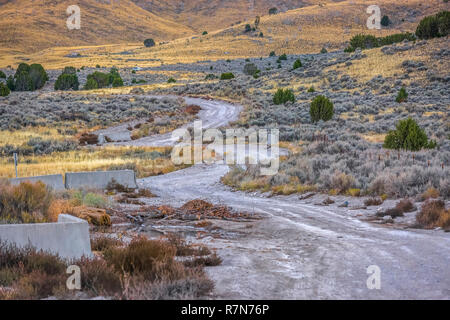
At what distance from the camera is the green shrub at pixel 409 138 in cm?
2245

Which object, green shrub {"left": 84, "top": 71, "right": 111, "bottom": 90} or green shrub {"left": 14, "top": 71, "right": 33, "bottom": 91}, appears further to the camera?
green shrub {"left": 84, "top": 71, "right": 111, "bottom": 90}

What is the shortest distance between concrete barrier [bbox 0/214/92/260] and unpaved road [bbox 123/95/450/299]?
222 cm

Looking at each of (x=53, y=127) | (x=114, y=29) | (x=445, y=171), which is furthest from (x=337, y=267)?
(x=114, y=29)

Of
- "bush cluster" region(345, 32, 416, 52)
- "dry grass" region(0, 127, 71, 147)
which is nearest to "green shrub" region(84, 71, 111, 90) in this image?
"dry grass" region(0, 127, 71, 147)

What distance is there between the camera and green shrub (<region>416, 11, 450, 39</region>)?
205 ft

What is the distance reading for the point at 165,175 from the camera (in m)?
26.1

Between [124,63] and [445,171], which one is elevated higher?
[124,63]

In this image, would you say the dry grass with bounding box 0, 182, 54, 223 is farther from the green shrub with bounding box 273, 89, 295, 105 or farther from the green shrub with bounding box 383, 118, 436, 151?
the green shrub with bounding box 273, 89, 295, 105

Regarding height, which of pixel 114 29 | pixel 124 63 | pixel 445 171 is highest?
pixel 114 29

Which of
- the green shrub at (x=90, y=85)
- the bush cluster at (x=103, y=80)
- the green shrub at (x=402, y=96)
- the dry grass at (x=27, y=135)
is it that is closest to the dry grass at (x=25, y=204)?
the dry grass at (x=27, y=135)

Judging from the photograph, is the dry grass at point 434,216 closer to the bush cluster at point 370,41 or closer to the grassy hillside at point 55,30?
the bush cluster at point 370,41

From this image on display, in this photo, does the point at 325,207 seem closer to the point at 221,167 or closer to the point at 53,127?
the point at 221,167

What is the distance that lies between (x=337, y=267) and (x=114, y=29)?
19706cm
